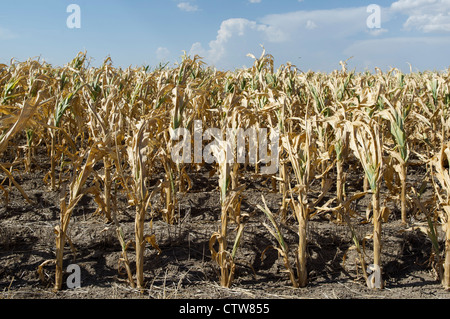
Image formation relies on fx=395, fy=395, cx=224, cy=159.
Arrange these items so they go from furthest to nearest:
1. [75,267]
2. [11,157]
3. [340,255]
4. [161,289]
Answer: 1. [11,157]
2. [340,255]
3. [75,267]
4. [161,289]

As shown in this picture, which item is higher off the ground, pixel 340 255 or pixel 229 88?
pixel 229 88

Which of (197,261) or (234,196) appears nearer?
(234,196)

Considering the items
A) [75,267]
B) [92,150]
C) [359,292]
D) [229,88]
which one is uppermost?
[229,88]

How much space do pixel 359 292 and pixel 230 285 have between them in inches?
28.6

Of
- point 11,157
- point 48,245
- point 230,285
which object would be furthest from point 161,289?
point 11,157

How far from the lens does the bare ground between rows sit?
222 centimetres

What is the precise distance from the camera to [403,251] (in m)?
2.63

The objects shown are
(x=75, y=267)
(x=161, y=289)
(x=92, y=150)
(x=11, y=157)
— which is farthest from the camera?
(x=11, y=157)

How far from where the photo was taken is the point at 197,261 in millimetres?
2508

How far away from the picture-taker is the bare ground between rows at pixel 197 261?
2221 millimetres

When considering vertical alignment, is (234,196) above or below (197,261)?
above

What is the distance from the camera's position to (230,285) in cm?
225

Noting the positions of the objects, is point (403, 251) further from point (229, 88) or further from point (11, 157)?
point (11, 157)

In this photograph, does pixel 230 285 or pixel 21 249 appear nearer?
pixel 230 285
